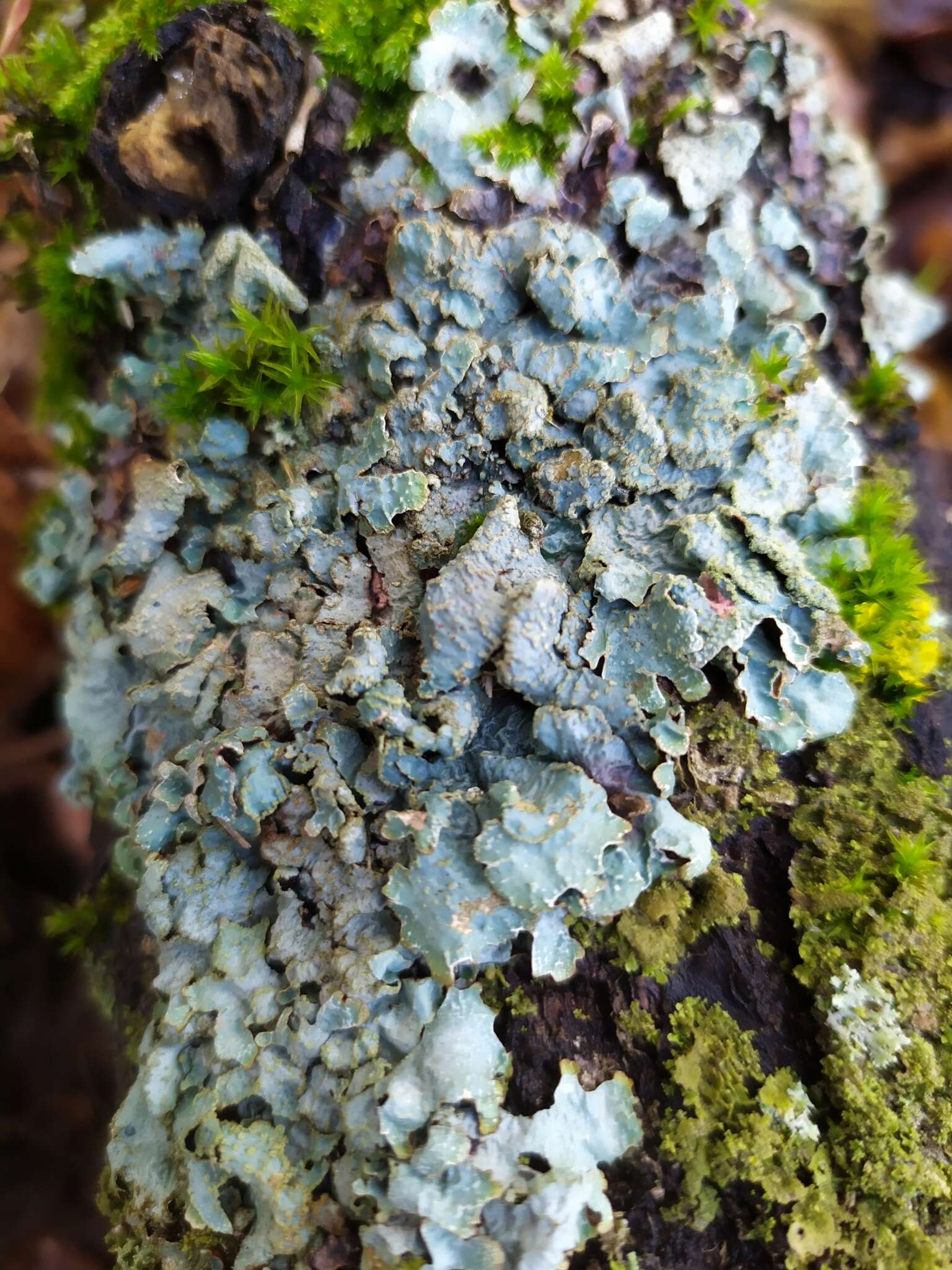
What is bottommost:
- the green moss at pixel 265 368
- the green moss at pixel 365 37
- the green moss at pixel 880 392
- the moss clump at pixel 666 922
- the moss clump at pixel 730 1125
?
the moss clump at pixel 730 1125

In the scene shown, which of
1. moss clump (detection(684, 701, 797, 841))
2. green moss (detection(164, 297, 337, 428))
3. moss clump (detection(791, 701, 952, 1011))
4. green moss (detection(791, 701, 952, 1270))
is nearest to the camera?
green moss (detection(791, 701, 952, 1270))

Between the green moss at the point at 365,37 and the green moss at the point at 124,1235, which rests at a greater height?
the green moss at the point at 365,37

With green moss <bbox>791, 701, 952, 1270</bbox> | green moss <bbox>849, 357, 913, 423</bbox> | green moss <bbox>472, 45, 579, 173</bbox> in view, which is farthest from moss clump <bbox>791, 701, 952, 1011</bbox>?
green moss <bbox>472, 45, 579, 173</bbox>

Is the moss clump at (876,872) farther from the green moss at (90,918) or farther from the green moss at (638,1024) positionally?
the green moss at (90,918)

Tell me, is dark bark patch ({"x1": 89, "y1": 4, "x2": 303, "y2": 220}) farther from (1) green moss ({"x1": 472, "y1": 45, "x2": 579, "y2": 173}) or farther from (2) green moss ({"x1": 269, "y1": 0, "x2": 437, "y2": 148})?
(1) green moss ({"x1": 472, "y1": 45, "x2": 579, "y2": 173})

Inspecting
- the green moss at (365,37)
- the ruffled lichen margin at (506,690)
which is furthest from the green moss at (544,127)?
the green moss at (365,37)

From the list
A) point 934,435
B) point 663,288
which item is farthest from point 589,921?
point 934,435

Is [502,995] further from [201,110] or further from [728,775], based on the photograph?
[201,110]
